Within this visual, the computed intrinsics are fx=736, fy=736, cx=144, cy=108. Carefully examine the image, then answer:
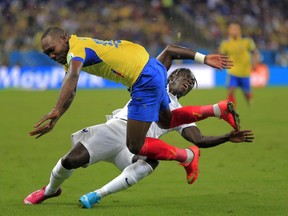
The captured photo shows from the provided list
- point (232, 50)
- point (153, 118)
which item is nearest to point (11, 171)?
point (153, 118)

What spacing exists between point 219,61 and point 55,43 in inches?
77.2

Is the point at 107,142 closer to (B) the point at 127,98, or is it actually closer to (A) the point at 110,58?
(A) the point at 110,58

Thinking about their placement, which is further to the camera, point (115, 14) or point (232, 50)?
point (115, 14)

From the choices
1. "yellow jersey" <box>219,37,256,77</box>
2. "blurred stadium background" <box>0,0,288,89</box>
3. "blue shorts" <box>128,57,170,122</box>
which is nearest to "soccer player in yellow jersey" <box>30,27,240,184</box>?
"blue shorts" <box>128,57,170,122</box>

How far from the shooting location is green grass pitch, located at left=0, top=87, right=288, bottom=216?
8.11 m

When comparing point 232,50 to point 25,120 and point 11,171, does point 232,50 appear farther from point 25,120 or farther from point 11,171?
point 11,171

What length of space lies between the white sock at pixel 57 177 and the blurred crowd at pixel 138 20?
75.9 ft

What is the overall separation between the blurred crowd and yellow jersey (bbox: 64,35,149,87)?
23.6 meters

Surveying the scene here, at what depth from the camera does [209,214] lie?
7.74 metres

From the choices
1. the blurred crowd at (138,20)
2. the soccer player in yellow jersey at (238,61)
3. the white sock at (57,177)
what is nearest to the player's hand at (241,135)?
the white sock at (57,177)

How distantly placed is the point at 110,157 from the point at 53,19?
2575 cm

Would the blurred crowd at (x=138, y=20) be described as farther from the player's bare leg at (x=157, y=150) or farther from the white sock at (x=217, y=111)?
the player's bare leg at (x=157, y=150)

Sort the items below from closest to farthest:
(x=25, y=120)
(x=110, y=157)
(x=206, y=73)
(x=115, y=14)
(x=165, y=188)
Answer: (x=110, y=157) → (x=165, y=188) → (x=25, y=120) → (x=206, y=73) → (x=115, y=14)

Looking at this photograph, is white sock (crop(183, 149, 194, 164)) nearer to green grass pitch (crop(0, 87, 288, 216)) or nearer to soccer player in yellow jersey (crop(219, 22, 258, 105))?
green grass pitch (crop(0, 87, 288, 216))
